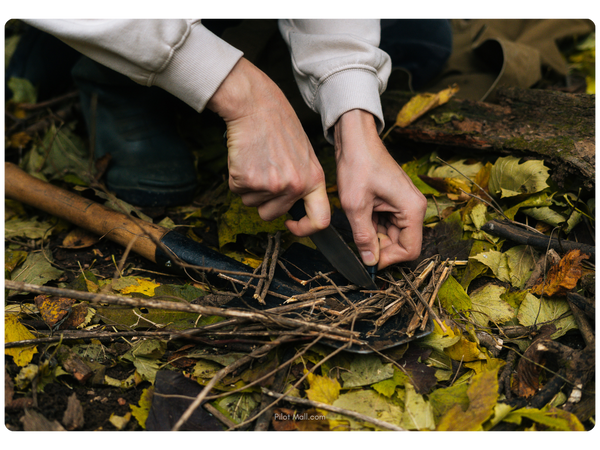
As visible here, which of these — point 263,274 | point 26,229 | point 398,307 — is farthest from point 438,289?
point 26,229

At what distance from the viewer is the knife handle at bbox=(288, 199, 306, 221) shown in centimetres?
178

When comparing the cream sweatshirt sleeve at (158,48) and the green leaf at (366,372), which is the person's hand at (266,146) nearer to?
the cream sweatshirt sleeve at (158,48)

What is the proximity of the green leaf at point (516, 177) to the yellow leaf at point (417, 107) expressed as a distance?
2.01ft

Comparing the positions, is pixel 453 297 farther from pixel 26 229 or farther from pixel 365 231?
pixel 26 229

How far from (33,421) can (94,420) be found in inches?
7.6

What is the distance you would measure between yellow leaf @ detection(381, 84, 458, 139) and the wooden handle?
1592 millimetres

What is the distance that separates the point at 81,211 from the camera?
2.16 meters

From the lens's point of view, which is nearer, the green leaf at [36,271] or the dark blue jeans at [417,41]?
the green leaf at [36,271]

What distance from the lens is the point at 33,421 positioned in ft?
4.59

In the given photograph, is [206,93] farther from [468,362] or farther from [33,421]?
[468,362]

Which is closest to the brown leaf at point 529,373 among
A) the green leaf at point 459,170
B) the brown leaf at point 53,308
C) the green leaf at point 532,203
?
A: the green leaf at point 532,203

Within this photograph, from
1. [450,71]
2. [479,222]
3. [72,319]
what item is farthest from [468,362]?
[450,71]

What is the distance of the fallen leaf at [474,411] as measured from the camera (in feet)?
4.47

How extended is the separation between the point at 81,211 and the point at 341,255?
55.7 inches
